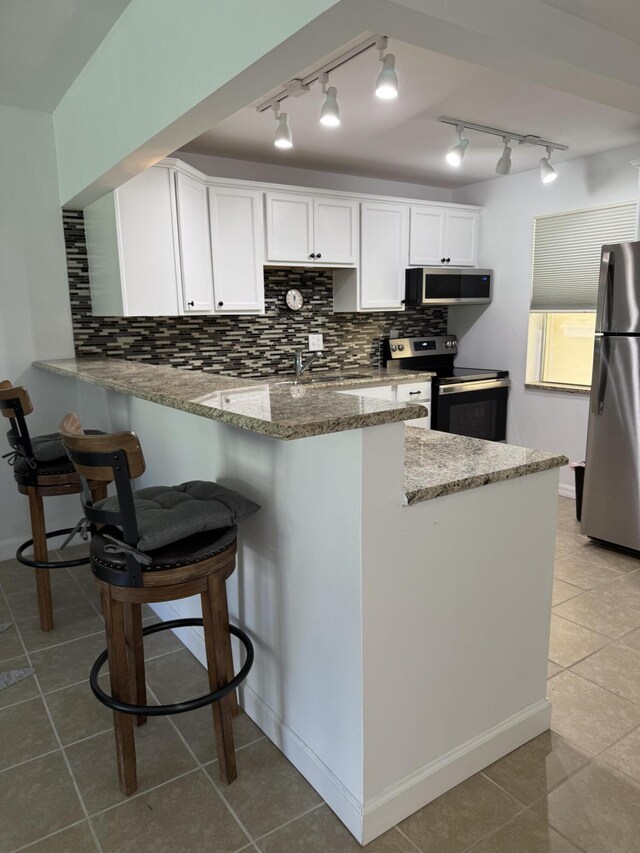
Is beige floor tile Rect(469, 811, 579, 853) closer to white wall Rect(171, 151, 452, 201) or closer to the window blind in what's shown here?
the window blind

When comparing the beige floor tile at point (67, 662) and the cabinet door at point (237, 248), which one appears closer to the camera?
the beige floor tile at point (67, 662)

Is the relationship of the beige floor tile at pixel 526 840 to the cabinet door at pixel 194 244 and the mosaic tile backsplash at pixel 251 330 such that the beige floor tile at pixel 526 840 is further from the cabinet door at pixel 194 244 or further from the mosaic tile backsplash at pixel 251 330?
the mosaic tile backsplash at pixel 251 330

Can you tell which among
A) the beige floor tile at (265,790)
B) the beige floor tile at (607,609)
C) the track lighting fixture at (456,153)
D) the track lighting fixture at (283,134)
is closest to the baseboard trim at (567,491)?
the beige floor tile at (607,609)

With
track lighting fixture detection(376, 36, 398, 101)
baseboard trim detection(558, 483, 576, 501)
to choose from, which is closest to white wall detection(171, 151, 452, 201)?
track lighting fixture detection(376, 36, 398, 101)

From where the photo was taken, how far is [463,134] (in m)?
3.47

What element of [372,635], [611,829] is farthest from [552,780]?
[372,635]

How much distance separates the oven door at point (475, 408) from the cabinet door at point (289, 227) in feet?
4.84

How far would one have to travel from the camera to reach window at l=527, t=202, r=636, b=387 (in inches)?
161

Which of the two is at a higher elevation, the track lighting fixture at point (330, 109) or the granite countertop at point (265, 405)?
the track lighting fixture at point (330, 109)

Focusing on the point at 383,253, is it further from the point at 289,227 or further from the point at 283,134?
the point at 283,134

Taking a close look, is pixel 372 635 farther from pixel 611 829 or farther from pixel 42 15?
pixel 42 15

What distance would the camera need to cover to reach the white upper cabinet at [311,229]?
12.8 feet

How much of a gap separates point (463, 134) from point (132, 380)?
2.55 metres

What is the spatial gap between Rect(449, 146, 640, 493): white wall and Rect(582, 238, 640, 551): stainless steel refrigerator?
0.97m
